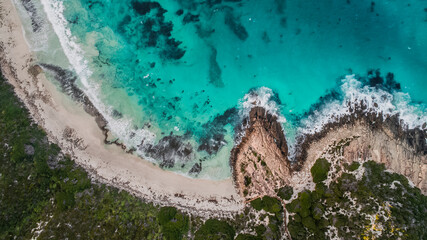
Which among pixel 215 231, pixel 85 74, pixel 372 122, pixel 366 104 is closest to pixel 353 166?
pixel 372 122

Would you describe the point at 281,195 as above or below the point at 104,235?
above

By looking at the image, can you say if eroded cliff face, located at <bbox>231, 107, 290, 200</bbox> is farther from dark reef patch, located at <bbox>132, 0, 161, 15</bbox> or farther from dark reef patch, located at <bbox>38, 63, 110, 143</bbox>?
dark reef patch, located at <bbox>132, 0, 161, 15</bbox>

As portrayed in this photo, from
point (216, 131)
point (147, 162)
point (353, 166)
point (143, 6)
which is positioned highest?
point (143, 6)

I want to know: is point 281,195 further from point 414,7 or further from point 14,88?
point 14,88

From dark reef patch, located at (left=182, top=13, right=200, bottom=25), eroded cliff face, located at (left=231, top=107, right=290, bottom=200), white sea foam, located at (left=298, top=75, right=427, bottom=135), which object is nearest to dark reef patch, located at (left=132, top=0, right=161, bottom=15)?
dark reef patch, located at (left=182, top=13, right=200, bottom=25)

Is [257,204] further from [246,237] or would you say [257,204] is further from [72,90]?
[72,90]

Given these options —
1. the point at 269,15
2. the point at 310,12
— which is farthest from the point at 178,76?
the point at 310,12

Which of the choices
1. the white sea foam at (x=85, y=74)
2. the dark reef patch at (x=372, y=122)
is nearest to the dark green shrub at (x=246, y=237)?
the dark reef patch at (x=372, y=122)

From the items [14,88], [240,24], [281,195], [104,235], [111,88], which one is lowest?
[104,235]
